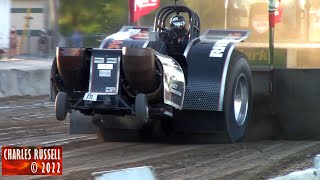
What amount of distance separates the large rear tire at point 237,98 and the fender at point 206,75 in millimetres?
147

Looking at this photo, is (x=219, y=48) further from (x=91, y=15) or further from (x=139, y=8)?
(x=91, y=15)

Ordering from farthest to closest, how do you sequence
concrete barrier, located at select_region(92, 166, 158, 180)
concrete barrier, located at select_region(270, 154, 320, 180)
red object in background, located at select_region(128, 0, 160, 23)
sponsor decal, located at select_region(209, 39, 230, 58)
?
red object in background, located at select_region(128, 0, 160, 23)
sponsor decal, located at select_region(209, 39, 230, 58)
concrete barrier, located at select_region(270, 154, 320, 180)
concrete barrier, located at select_region(92, 166, 158, 180)

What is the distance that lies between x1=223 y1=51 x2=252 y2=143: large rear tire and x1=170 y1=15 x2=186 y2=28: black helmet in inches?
32.5

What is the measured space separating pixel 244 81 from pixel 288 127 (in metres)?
0.97

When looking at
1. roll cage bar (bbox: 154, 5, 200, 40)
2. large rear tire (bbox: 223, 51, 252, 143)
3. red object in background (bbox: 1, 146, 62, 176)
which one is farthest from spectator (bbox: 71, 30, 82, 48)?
red object in background (bbox: 1, 146, 62, 176)

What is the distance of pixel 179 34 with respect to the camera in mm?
10672

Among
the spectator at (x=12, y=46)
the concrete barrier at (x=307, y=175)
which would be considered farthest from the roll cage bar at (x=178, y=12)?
the spectator at (x=12, y=46)

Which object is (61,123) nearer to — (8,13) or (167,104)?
(167,104)

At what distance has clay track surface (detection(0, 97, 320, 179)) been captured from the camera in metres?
8.34

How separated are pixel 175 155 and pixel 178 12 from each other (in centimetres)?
238

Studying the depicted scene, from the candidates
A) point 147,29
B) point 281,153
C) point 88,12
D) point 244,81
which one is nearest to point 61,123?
point 147,29

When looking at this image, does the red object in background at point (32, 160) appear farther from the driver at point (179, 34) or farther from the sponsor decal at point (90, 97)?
the driver at point (179, 34)

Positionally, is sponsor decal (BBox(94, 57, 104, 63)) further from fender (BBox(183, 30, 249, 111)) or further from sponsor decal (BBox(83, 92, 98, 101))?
fender (BBox(183, 30, 249, 111))

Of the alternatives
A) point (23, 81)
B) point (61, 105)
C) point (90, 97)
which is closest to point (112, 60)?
point (90, 97)
